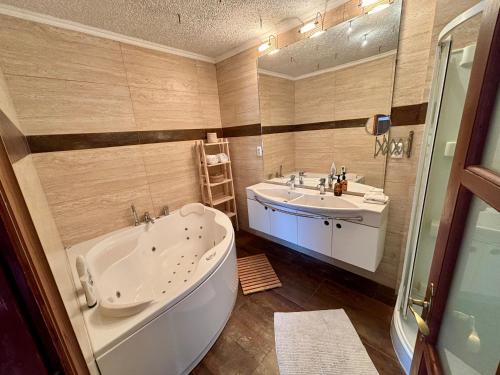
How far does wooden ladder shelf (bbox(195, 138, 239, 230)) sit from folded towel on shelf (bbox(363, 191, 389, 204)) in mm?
1635

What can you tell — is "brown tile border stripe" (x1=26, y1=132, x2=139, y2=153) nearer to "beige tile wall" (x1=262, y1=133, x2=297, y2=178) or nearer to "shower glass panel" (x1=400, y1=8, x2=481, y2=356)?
"beige tile wall" (x1=262, y1=133, x2=297, y2=178)

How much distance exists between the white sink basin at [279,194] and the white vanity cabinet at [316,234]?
302 mm

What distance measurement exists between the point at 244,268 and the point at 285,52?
2261mm

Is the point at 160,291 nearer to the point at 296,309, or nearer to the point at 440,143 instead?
the point at 296,309

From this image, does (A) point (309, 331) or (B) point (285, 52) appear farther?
(B) point (285, 52)

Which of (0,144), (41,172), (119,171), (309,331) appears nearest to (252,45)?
(119,171)

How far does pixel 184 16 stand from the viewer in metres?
1.63

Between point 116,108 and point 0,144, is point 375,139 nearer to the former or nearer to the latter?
point 0,144

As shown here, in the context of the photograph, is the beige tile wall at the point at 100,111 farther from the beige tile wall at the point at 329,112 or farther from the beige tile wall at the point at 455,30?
the beige tile wall at the point at 455,30

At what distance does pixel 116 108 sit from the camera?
73.8 inches

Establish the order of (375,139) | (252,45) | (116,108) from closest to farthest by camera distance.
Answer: (375,139), (116,108), (252,45)

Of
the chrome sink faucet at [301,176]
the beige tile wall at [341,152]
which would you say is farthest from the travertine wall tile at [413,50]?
the chrome sink faucet at [301,176]

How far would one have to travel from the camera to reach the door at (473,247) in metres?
0.45

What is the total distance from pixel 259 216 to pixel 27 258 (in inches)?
81.2
